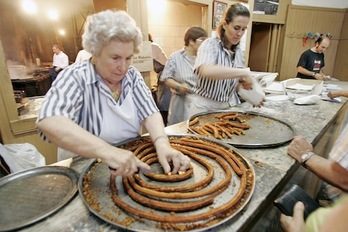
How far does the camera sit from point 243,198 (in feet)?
2.81

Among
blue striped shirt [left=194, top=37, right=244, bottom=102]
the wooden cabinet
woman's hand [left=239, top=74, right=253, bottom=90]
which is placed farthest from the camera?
the wooden cabinet

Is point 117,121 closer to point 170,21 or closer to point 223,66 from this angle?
point 223,66

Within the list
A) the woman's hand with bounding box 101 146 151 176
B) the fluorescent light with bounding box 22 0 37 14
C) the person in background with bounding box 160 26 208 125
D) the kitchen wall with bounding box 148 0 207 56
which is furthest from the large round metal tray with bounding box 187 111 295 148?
the fluorescent light with bounding box 22 0 37 14

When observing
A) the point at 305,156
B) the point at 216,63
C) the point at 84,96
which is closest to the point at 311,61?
the point at 216,63

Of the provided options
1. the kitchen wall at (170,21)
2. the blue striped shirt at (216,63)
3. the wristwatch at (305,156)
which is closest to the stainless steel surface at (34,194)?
the wristwatch at (305,156)

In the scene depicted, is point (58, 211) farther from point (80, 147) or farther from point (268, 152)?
point (268, 152)

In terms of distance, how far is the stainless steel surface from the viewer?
77 cm

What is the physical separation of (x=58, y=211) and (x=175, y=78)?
7.87 ft

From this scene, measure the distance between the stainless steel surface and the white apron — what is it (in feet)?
0.98

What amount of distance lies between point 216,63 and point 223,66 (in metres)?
0.09

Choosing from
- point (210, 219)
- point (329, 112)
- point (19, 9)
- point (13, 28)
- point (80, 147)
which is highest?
point (19, 9)

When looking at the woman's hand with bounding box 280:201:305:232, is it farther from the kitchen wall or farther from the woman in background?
the kitchen wall

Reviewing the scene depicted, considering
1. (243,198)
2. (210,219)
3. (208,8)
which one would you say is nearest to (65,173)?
(210,219)

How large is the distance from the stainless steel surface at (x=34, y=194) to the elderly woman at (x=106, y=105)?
128 mm
